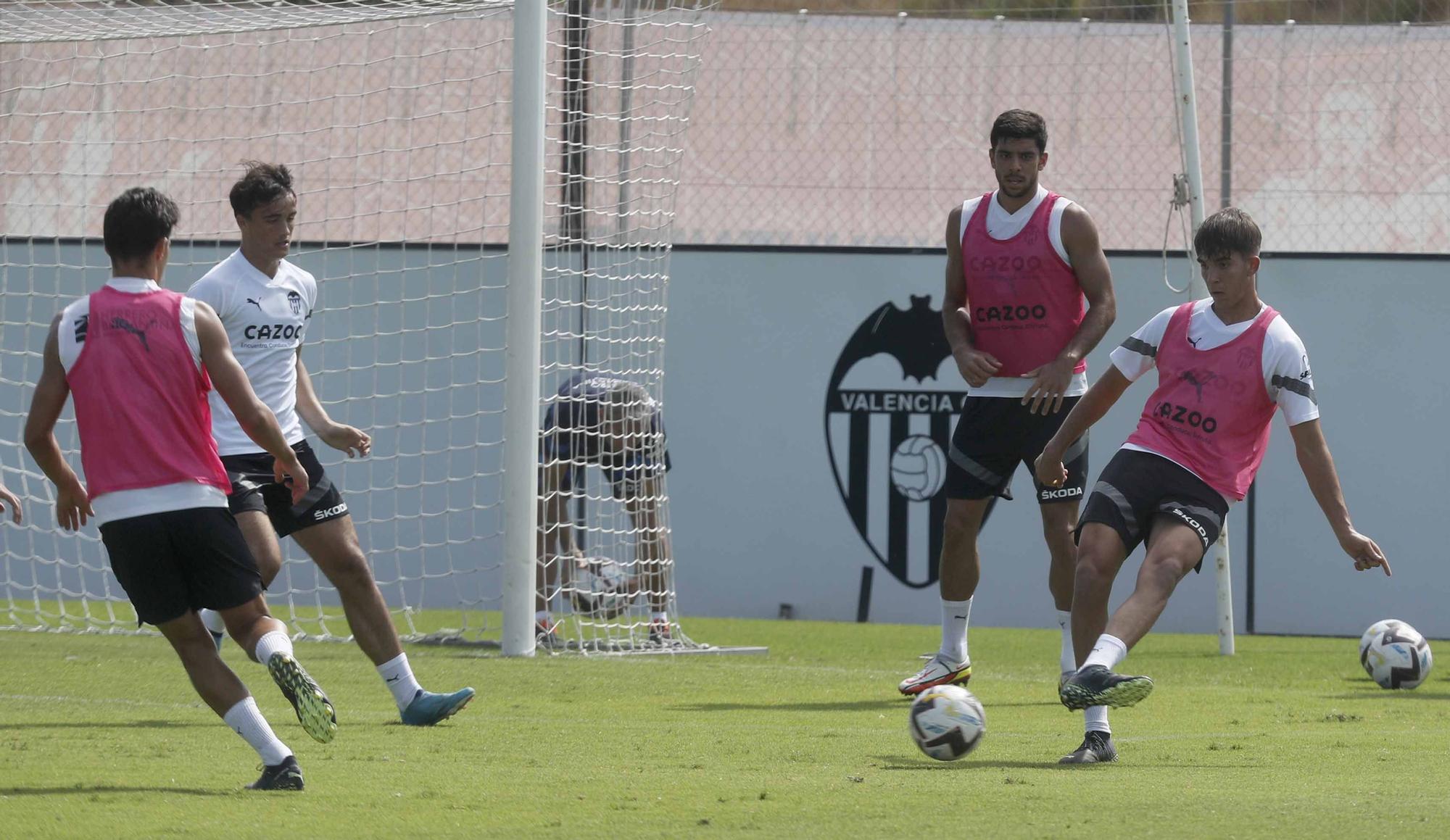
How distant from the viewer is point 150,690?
6.82 metres

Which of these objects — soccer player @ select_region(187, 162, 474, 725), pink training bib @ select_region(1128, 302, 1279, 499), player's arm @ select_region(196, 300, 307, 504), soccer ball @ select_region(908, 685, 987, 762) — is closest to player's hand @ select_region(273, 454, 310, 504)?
player's arm @ select_region(196, 300, 307, 504)

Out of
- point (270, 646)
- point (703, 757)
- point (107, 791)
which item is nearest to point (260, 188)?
point (270, 646)

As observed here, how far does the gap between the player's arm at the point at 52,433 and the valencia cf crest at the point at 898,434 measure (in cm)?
660

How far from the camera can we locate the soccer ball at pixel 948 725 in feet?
16.0

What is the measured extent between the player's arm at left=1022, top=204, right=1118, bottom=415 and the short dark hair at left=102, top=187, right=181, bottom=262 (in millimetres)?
3198

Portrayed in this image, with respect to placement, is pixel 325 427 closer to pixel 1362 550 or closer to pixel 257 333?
pixel 257 333

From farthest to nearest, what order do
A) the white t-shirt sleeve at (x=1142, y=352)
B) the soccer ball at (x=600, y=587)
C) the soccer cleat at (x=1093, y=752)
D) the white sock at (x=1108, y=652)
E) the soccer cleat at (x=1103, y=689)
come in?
the soccer ball at (x=600, y=587), the white t-shirt sleeve at (x=1142, y=352), the soccer cleat at (x=1093, y=752), the white sock at (x=1108, y=652), the soccer cleat at (x=1103, y=689)

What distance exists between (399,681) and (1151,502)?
2.47m

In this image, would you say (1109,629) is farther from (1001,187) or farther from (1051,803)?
(1001,187)

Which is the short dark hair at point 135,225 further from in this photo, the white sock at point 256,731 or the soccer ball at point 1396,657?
the soccer ball at point 1396,657

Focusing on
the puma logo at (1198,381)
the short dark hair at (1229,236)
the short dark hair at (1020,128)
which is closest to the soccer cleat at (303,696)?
the puma logo at (1198,381)

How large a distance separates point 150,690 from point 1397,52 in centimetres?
811

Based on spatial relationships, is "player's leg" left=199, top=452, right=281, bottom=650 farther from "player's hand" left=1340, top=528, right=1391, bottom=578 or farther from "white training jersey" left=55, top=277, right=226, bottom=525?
"player's hand" left=1340, top=528, right=1391, bottom=578

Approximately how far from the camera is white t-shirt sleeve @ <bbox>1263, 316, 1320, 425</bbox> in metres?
5.09
